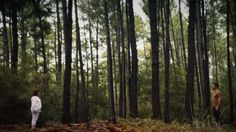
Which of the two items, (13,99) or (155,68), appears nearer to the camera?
(155,68)

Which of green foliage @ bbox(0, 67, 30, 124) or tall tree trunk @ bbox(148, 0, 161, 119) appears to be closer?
tall tree trunk @ bbox(148, 0, 161, 119)

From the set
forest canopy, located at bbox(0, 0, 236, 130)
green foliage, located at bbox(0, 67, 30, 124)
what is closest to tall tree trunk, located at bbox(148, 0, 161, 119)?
forest canopy, located at bbox(0, 0, 236, 130)

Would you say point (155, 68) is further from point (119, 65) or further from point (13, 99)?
point (119, 65)

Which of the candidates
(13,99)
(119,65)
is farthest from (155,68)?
(119,65)

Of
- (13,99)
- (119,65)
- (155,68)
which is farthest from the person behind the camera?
(119,65)

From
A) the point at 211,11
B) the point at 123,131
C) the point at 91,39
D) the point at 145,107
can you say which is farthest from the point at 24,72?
the point at 91,39

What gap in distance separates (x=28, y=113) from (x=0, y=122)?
118 cm

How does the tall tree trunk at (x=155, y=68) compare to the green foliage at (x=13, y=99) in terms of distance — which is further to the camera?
the green foliage at (x=13, y=99)

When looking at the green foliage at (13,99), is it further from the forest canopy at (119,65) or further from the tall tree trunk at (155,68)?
the tall tree trunk at (155,68)

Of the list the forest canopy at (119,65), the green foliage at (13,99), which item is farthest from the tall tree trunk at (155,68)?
the green foliage at (13,99)

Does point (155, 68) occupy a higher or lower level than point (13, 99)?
higher

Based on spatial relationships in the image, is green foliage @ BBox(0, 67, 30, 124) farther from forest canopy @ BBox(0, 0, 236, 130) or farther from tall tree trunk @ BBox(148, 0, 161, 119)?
tall tree trunk @ BBox(148, 0, 161, 119)

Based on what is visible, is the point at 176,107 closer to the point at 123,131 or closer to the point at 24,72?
the point at 24,72

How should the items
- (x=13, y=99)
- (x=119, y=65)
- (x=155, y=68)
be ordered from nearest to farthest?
(x=155, y=68), (x=13, y=99), (x=119, y=65)
